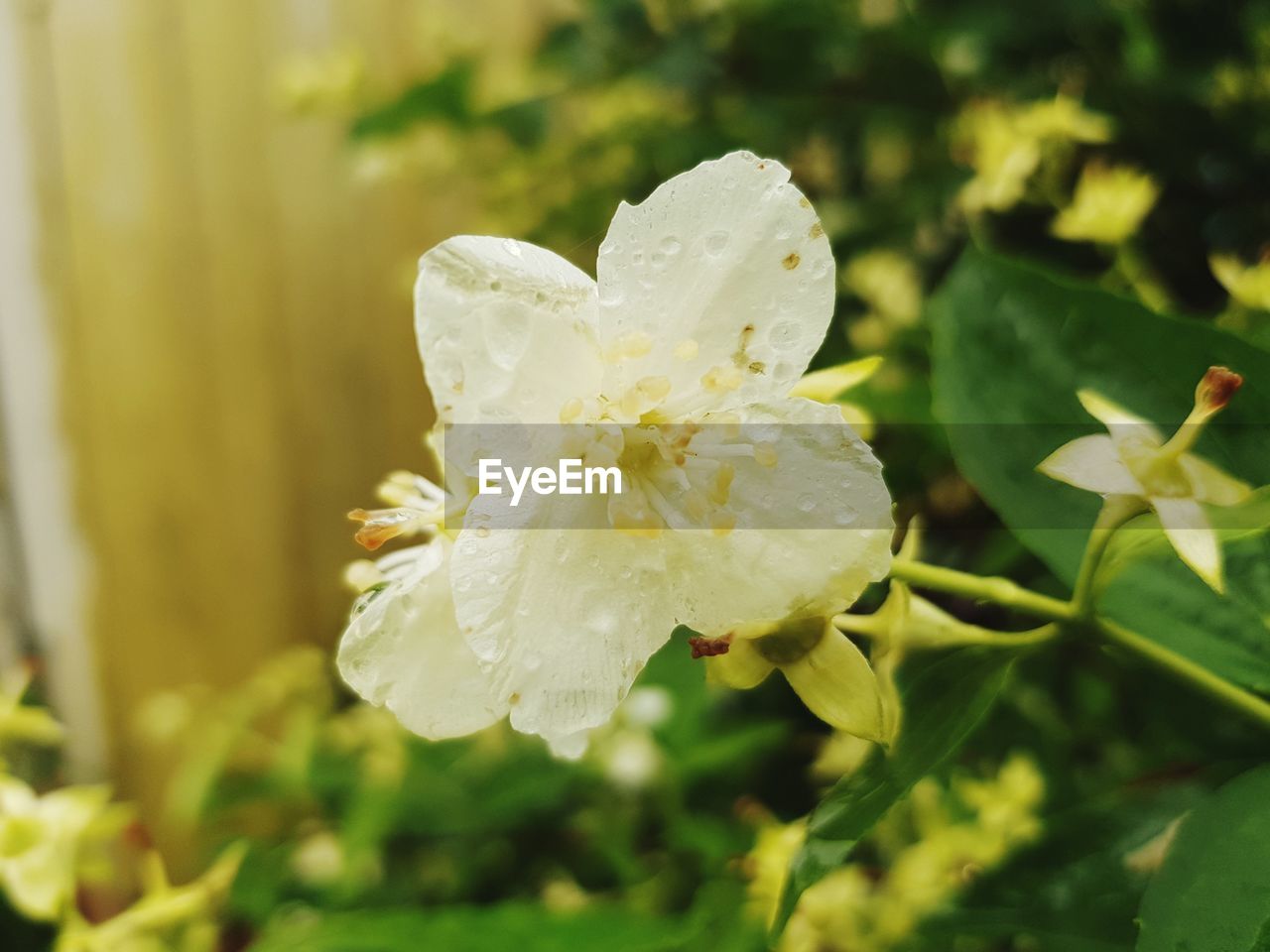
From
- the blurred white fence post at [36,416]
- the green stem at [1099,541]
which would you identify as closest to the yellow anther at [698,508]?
the green stem at [1099,541]

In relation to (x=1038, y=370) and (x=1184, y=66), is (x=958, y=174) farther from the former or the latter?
(x=1038, y=370)

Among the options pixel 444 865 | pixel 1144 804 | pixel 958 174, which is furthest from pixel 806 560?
pixel 444 865

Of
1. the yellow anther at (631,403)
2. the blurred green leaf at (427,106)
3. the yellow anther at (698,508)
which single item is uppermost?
the blurred green leaf at (427,106)

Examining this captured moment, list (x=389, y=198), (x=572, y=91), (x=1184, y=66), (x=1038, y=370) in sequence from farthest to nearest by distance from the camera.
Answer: (x=389, y=198), (x=572, y=91), (x=1184, y=66), (x=1038, y=370)

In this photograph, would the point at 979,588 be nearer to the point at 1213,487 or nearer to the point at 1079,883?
the point at 1213,487

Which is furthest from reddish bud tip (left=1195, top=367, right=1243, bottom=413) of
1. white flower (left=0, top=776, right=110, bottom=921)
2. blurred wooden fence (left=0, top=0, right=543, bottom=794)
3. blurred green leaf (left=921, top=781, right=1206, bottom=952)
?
blurred wooden fence (left=0, top=0, right=543, bottom=794)

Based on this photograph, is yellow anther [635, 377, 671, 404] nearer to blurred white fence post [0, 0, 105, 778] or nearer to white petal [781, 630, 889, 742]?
white petal [781, 630, 889, 742]

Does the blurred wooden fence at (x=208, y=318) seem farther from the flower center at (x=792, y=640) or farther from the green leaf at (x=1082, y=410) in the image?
the flower center at (x=792, y=640)
